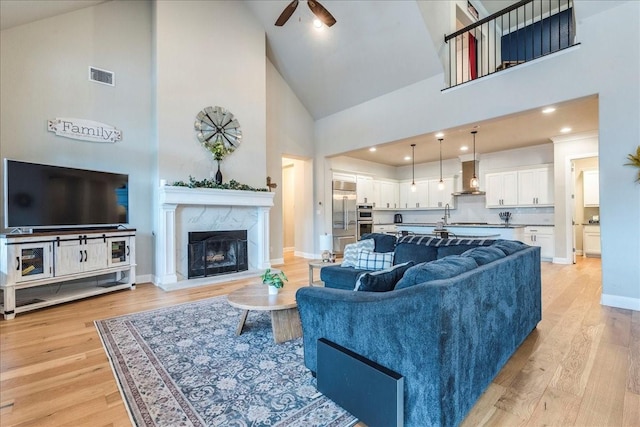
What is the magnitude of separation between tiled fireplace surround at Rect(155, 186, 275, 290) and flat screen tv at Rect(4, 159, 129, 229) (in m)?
0.60

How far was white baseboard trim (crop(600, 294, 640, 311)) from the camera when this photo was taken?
3.17 meters

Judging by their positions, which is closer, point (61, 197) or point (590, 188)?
→ point (61, 197)

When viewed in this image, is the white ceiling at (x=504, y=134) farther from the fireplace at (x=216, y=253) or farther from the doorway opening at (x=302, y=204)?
the fireplace at (x=216, y=253)

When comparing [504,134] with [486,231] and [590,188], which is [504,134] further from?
[590,188]

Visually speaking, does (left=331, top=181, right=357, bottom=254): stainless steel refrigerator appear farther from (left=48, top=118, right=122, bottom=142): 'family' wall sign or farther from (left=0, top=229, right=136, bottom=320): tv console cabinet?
(left=48, top=118, right=122, bottom=142): 'family' wall sign

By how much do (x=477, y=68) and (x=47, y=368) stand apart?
846 cm

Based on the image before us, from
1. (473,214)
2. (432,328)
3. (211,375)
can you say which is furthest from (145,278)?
(473,214)

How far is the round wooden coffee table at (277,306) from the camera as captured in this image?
2287mm

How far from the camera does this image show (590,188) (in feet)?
23.8

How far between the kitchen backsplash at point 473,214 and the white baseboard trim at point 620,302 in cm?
400

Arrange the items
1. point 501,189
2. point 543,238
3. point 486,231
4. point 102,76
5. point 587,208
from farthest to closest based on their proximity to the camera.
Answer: point 587,208 < point 501,189 < point 543,238 < point 486,231 < point 102,76

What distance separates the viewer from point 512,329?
6.71ft

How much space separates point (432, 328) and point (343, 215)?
622cm

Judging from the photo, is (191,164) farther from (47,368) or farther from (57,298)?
(47,368)
